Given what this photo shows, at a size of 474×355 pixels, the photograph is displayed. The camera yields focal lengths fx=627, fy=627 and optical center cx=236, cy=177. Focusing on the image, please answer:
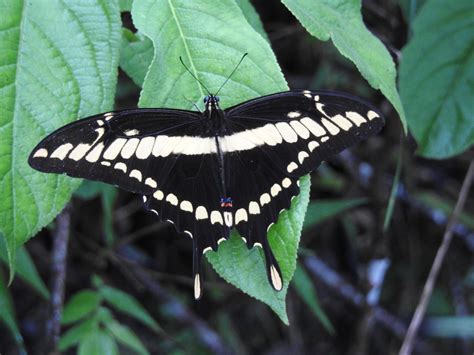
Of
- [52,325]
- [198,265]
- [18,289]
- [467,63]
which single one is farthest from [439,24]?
[18,289]

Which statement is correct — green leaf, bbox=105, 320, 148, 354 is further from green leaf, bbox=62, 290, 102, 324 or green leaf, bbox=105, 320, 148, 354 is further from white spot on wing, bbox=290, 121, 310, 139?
white spot on wing, bbox=290, 121, 310, 139

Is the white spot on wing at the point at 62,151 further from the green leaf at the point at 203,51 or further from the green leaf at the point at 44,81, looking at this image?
the green leaf at the point at 203,51

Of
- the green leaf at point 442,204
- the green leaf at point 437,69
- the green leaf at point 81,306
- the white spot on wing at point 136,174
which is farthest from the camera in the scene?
the green leaf at point 442,204

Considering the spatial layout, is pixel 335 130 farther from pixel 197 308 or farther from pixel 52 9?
pixel 197 308

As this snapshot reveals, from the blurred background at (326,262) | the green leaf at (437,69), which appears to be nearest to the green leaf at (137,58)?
the green leaf at (437,69)

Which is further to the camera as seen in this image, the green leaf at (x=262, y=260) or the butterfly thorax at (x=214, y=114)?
the butterfly thorax at (x=214, y=114)

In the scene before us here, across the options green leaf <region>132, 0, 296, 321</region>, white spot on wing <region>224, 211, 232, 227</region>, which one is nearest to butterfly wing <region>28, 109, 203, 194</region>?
green leaf <region>132, 0, 296, 321</region>
